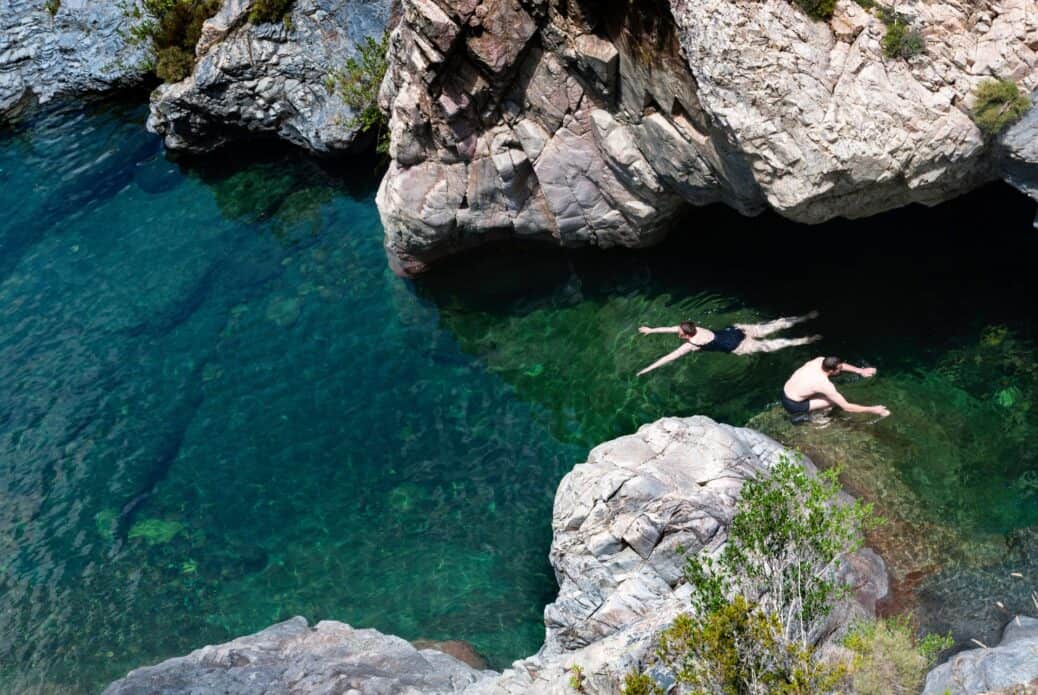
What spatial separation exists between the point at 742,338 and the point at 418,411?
20.7 feet

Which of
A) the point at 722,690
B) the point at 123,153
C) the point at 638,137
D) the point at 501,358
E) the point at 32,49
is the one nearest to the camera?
the point at 722,690

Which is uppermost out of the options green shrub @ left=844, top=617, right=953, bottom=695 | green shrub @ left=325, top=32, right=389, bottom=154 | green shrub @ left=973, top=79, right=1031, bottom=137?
green shrub @ left=973, top=79, right=1031, bottom=137

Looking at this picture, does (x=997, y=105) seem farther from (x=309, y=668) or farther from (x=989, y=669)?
(x=309, y=668)

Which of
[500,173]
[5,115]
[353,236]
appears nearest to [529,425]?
[500,173]

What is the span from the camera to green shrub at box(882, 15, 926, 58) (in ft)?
46.0

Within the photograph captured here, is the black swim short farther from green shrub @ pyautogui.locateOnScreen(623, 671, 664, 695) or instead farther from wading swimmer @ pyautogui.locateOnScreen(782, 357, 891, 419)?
green shrub @ pyautogui.locateOnScreen(623, 671, 664, 695)

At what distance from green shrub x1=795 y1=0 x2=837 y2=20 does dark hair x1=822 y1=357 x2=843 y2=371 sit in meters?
5.35

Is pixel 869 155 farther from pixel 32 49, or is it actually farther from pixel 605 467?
pixel 32 49

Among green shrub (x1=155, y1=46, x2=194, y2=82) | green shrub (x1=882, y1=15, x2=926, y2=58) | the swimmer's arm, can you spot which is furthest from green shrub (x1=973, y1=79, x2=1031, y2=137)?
green shrub (x1=155, y1=46, x2=194, y2=82)

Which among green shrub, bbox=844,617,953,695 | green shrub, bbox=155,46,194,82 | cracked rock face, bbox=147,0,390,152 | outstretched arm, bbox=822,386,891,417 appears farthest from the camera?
green shrub, bbox=155,46,194,82

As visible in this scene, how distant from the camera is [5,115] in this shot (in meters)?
28.9

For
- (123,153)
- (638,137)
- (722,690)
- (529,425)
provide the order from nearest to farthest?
(722,690) → (638,137) → (529,425) → (123,153)

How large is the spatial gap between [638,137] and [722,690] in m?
10.1

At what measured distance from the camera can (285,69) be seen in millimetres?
24266
